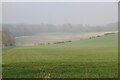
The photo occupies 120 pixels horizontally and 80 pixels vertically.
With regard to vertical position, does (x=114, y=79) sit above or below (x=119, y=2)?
below

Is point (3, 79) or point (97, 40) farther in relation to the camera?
point (97, 40)

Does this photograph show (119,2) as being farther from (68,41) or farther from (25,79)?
(68,41)

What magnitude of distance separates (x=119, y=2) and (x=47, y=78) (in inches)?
296

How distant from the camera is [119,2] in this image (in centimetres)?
2061

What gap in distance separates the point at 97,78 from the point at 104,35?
125 m

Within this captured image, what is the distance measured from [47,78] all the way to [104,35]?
12573cm

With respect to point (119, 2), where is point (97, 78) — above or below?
below

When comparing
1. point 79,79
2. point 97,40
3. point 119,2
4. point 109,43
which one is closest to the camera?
point 79,79

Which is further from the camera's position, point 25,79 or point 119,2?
point 119,2

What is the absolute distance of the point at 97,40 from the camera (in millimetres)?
134750

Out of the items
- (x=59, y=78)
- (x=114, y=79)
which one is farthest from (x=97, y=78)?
(x=59, y=78)

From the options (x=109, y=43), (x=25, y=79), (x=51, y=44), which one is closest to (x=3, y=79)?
(x=25, y=79)

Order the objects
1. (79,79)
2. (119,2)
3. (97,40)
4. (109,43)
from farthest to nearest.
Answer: (97,40), (109,43), (119,2), (79,79)

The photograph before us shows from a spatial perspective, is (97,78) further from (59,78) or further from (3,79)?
(3,79)
